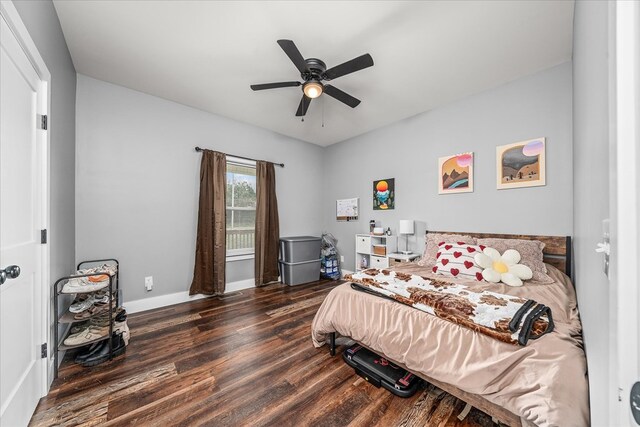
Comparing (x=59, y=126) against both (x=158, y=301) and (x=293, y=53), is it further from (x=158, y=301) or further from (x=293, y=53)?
(x=158, y=301)

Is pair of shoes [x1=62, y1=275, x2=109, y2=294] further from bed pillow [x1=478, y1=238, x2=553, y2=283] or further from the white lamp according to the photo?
bed pillow [x1=478, y1=238, x2=553, y2=283]

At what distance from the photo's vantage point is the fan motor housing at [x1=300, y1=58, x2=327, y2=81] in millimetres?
2141

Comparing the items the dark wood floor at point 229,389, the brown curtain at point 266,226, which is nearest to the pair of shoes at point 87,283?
the dark wood floor at point 229,389

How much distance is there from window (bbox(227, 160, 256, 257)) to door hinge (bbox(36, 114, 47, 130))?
7.21 feet

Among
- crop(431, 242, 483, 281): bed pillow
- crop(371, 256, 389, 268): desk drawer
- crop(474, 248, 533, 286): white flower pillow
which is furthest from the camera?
crop(371, 256, 389, 268): desk drawer

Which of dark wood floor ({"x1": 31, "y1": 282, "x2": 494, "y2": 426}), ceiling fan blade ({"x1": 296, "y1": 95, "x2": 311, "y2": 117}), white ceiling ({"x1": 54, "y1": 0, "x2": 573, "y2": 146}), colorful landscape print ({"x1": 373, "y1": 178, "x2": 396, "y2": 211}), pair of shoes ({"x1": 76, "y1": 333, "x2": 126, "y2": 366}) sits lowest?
dark wood floor ({"x1": 31, "y1": 282, "x2": 494, "y2": 426})

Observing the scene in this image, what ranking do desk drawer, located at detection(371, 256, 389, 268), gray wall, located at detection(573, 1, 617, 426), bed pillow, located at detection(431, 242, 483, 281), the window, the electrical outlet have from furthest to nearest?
Answer: the window < desk drawer, located at detection(371, 256, 389, 268) < the electrical outlet < bed pillow, located at detection(431, 242, 483, 281) < gray wall, located at detection(573, 1, 617, 426)

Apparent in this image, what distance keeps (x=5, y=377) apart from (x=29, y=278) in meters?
0.53

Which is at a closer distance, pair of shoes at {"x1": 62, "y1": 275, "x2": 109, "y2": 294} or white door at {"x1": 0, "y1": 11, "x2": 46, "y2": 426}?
white door at {"x1": 0, "y1": 11, "x2": 46, "y2": 426}

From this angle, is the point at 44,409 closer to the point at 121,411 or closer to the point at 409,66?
the point at 121,411

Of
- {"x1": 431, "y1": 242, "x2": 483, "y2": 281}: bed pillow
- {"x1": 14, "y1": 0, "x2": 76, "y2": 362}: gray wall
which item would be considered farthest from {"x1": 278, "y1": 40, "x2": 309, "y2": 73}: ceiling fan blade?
{"x1": 431, "y1": 242, "x2": 483, "y2": 281}: bed pillow

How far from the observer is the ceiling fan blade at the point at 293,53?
1823mm

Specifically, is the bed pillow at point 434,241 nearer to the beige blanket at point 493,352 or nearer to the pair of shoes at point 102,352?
the beige blanket at point 493,352

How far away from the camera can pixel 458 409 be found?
151 cm
